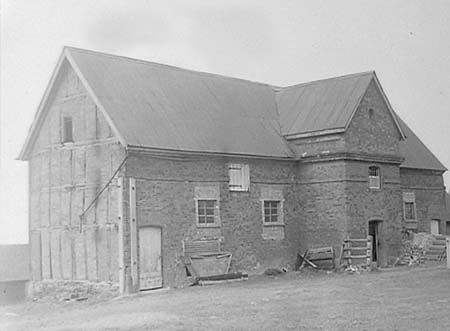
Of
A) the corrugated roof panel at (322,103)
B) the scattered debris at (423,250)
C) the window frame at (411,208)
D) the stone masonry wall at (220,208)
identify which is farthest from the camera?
the window frame at (411,208)

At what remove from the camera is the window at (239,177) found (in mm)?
29359

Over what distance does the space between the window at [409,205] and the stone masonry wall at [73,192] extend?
59.0ft

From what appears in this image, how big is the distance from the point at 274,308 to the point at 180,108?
40.3 ft

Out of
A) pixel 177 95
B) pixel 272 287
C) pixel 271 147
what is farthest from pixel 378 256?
pixel 177 95

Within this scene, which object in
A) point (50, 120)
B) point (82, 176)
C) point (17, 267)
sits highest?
point (50, 120)

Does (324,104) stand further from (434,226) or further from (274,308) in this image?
(274,308)

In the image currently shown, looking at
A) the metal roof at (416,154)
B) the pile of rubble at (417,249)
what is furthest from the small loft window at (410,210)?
the pile of rubble at (417,249)

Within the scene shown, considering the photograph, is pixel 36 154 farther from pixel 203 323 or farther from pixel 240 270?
pixel 203 323

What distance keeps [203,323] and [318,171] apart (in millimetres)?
15527

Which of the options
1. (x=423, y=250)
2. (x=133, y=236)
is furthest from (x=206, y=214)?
(x=423, y=250)

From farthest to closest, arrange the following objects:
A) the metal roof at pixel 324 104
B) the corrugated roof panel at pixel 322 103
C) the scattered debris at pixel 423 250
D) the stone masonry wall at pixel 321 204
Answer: the scattered debris at pixel 423 250 → the corrugated roof panel at pixel 322 103 → the metal roof at pixel 324 104 → the stone masonry wall at pixel 321 204

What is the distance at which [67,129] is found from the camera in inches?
1122

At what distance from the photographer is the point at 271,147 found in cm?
3141

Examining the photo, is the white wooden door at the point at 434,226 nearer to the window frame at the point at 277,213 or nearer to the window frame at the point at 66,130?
the window frame at the point at 277,213
